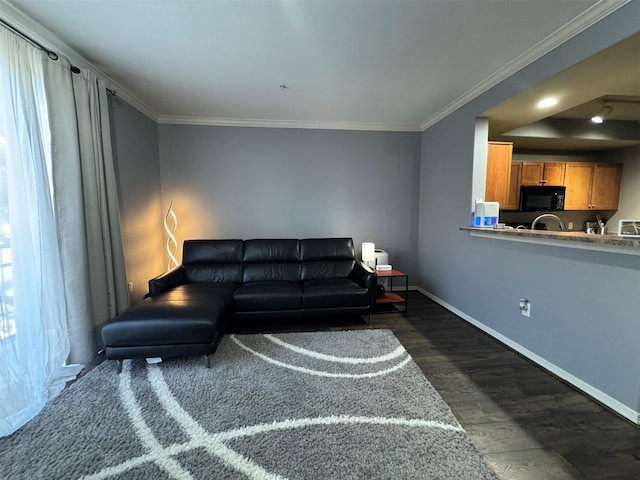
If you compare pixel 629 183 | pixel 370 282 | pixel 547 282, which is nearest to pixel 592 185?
pixel 629 183

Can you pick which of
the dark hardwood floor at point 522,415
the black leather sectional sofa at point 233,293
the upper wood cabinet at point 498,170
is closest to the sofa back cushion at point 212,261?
the black leather sectional sofa at point 233,293

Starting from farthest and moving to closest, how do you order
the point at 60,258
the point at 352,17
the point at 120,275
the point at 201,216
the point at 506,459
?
the point at 201,216 → the point at 120,275 → the point at 60,258 → the point at 352,17 → the point at 506,459

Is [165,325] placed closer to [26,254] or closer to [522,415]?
[26,254]

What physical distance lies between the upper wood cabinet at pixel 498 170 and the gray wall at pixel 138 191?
4.27 meters

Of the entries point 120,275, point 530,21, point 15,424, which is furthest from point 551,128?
point 15,424

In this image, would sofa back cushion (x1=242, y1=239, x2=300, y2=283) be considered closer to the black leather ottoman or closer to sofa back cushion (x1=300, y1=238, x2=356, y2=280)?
sofa back cushion (x1=300, y1=238, x2=356, y2=280)

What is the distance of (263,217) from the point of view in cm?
401

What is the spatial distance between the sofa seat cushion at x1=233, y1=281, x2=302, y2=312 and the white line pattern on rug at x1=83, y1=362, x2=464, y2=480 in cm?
107

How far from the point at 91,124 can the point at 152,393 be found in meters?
2.33

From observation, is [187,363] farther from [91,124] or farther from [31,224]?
[91,124]

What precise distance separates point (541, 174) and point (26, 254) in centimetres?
585

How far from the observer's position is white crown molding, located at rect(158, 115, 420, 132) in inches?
147

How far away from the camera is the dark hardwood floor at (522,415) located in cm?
132

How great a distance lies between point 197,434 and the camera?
1484 mm
